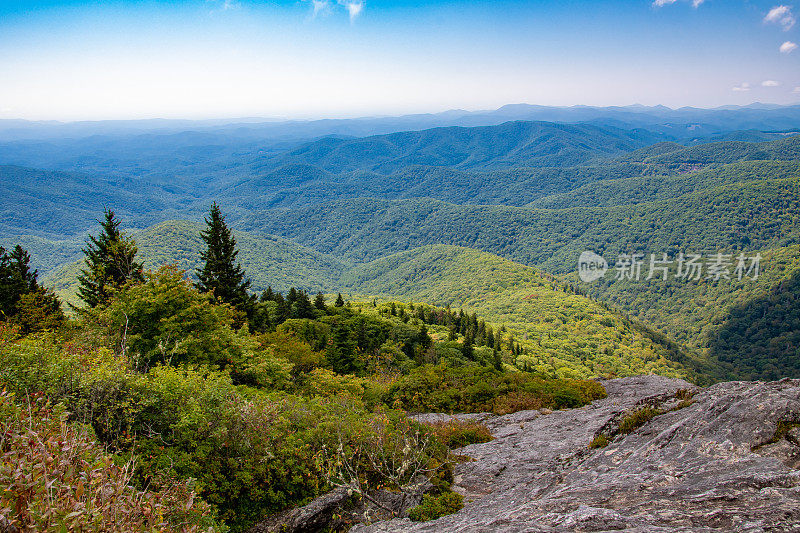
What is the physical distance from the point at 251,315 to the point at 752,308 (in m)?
219

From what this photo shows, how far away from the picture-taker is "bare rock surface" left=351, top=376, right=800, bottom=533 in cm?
656

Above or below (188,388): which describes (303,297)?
below

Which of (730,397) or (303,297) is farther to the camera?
(303,297)

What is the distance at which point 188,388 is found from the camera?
43.8 ft

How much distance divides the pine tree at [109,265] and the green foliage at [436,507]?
2965 cm

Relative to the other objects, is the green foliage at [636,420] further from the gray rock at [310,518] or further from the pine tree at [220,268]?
the pine tree at [220,268]

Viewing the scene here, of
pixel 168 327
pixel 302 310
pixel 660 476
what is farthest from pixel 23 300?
pixel 660 476

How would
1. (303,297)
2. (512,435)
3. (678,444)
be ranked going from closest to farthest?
(678,444)
(512,435)
(303,297)

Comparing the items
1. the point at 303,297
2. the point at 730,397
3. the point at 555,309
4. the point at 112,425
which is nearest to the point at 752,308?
the point at 555,309

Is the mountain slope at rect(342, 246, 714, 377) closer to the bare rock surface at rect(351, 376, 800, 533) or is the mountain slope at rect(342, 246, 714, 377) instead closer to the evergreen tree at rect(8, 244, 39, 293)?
the bare rock surface at rect(351, 376, 800, 533)

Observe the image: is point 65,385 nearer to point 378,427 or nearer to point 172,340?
point 172,340

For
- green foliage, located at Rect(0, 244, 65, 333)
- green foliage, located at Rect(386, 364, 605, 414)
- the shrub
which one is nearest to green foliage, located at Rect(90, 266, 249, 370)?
green foliage, located at Rect(386, 364, 605, 414)

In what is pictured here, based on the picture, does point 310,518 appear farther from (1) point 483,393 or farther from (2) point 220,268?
(2) point 220,268

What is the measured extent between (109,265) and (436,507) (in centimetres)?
3795
